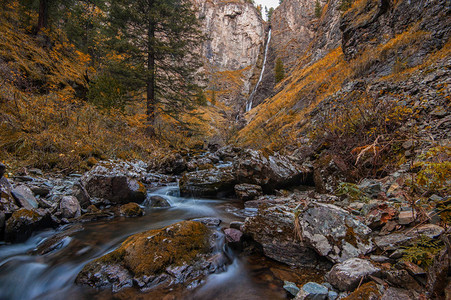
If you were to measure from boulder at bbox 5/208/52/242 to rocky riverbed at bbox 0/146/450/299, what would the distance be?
0.01 metres

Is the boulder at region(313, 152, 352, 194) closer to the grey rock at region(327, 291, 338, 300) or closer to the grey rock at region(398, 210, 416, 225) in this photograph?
the grey rock at region(398, 210, 416, 225)

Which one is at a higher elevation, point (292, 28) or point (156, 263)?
point (292, 28)

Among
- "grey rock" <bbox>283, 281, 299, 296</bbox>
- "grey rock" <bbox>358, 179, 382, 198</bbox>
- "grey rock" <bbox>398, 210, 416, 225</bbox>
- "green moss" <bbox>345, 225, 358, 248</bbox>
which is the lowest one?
"grey rock" <bbox>283, 281, 299, 296</bbox>

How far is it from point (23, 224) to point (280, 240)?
432cm

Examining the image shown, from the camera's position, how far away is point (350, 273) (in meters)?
1.97

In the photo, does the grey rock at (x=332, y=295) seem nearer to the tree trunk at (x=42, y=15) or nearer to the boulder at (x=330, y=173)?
the boulder at (x=330, y=173)

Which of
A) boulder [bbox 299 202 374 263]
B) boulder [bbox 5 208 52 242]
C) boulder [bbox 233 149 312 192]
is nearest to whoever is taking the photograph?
boulder [bbox 299 202 374 263]

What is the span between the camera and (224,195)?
660cm

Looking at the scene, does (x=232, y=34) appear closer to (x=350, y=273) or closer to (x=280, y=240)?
(x=280, y=240)

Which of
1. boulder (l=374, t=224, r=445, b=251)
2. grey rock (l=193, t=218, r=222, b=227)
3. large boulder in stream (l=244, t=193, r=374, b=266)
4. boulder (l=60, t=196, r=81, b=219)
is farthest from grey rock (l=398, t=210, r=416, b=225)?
boulder (l=60, t=196, r=81, b=219)

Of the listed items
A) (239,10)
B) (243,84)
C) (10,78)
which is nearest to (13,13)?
(10,78)

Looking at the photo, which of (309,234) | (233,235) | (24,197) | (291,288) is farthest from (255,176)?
(24,197)

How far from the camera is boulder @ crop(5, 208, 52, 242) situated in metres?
3.25

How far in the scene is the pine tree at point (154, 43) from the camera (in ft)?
37.1
